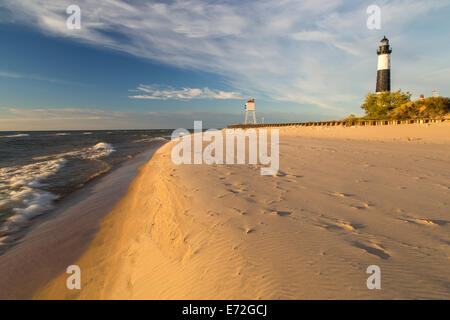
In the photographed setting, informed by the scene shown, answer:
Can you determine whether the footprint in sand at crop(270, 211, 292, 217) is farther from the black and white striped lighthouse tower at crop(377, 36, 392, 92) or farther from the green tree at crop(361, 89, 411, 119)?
the black and white striped lighthouse tower at crop(377, 36, 392, 92)

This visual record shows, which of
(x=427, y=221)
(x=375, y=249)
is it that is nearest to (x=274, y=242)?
(x=375, y=249)

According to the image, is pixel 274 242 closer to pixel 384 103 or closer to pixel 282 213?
pixel 282 213

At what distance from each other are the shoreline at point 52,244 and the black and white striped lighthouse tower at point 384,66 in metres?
43.1

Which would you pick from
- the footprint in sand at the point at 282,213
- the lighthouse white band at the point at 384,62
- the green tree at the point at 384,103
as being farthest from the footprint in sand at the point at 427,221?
the lighthouse white band at the point at 384,62

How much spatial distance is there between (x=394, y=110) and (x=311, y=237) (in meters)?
29.1

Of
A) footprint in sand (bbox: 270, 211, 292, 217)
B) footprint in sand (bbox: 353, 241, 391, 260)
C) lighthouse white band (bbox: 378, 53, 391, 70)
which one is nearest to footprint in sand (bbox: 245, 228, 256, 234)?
footprint in sand (bbox: 270, 211, 292, 217)

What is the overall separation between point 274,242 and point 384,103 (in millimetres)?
31112

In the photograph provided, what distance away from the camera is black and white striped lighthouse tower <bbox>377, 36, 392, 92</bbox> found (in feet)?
111

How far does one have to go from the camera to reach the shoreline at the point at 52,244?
297 centimetres

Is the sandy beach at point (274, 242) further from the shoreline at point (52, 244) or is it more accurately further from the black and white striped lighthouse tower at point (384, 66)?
the black and white striped lighthouse tower at point (384, 66)

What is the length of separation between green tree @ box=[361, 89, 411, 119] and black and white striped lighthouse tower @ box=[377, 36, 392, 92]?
10.5m

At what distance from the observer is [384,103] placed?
998 inches
